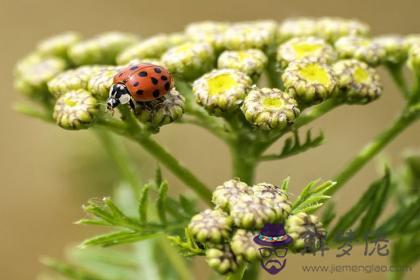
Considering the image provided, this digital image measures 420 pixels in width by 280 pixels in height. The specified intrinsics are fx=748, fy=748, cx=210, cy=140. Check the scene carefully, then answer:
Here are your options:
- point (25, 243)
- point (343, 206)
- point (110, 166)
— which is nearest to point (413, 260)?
point (110, 166)

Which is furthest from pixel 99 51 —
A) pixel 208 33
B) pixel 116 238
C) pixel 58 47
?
pixel 116 238

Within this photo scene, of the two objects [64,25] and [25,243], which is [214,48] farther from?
[64,25]

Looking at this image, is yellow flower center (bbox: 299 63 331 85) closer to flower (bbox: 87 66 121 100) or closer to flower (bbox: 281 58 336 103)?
flower (bbox: 281 58 336 103)

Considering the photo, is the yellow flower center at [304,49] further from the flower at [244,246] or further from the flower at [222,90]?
the flower at [244,246]

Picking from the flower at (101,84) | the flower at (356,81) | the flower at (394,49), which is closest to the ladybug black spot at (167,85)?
the flower at (101,84)

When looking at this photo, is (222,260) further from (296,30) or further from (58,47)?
(58,47)

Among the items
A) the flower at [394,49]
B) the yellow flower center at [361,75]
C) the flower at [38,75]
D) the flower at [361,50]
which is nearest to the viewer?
the yellow flower center at [361,75]
